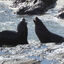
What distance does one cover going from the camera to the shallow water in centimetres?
966

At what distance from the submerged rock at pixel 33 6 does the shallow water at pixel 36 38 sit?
0.56m

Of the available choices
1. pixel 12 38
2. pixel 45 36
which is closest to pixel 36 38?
pixel 45 36

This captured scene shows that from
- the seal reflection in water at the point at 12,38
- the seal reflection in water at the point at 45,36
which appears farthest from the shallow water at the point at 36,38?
the seal reflection in water at the point at 12,38

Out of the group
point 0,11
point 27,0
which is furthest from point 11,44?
point 27,0

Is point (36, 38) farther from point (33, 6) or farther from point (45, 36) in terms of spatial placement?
point (33, 6)

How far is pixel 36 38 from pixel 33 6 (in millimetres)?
10015

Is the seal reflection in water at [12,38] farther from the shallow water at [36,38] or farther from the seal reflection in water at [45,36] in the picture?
the seal reflection in water at [45,36]

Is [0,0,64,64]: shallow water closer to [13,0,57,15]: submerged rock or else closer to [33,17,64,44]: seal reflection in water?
[33,17,64,44]: seal reflection in water

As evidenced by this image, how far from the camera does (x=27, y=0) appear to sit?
Answer: 2656 centimetres

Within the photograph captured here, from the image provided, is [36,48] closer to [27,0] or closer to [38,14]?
[38,14]

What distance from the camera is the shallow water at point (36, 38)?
380 inches

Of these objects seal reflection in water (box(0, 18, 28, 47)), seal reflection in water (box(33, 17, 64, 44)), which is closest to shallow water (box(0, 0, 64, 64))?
seal reflection in water (box(33, 17, 64, 44))

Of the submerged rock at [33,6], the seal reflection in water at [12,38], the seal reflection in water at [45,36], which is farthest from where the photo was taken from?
the submerged rock at [33,6]

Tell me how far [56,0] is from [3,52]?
16509 millimetres
